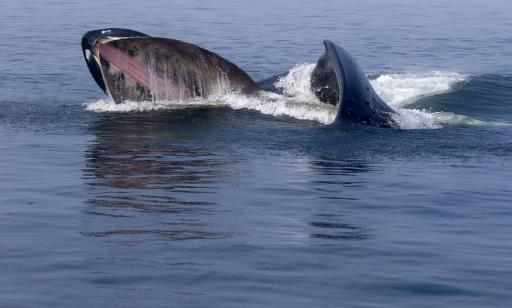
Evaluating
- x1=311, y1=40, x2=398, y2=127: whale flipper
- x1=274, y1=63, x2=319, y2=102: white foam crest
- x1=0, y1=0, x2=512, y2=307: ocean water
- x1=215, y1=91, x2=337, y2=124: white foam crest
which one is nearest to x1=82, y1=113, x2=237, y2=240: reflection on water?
x1=0, y1=0, x2=512, y2=307: ocean water

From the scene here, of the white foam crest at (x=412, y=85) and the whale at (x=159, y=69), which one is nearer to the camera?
the whale at (x=159, y=69)

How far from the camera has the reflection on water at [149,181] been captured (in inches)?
491

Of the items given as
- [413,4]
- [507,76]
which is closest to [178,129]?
[507,76]

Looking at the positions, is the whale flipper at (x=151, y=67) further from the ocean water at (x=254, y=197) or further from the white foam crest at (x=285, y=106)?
the white foam crest at (x=285, y=106)

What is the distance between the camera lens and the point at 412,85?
26.0 meters

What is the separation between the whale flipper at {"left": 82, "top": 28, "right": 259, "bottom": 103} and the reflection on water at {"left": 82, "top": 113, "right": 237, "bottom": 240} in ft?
3.59

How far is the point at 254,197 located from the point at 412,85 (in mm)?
12403

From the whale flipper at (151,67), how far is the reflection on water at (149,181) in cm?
Answer: 109

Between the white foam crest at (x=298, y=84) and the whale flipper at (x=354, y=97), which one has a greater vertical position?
the whale flipper at (x=354, y=97)

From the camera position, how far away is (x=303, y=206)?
13664 millimetres

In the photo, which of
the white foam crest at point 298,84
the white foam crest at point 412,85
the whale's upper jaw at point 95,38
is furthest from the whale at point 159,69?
the white foam crest at point 412,85

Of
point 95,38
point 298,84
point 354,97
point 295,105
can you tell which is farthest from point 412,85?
point 95,38

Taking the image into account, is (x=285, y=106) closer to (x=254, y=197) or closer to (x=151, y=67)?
(x=151, y=67)

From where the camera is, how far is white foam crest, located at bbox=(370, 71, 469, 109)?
2409 centimetres
